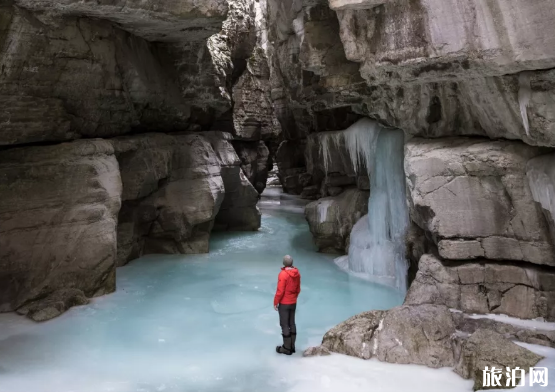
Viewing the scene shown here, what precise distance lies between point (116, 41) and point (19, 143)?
3.23 metres

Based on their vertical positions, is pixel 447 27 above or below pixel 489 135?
above

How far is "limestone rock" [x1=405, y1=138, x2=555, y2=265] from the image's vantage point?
7.51m

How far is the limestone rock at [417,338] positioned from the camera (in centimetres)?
641

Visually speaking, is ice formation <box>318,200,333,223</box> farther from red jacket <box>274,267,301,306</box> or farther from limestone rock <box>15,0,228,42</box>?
red jacket <box>274,267,301,306</box>

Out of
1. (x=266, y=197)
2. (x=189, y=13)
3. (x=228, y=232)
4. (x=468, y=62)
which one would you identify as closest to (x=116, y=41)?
(x=189, y=13)

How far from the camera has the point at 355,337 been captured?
6875mm

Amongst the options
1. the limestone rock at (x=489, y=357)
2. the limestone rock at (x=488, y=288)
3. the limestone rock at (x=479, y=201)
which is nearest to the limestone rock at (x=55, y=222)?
the limestone rock at (x=488, y=288)

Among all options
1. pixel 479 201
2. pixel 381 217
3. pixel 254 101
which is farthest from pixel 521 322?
pixel 254 101

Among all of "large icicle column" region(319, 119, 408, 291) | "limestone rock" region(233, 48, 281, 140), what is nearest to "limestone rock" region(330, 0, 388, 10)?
"large icicle column" region(319, 119, 408, 291)

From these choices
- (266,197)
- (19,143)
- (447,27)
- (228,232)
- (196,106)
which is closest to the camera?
(447,27)

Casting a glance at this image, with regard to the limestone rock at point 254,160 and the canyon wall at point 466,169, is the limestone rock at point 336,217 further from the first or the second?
the limestone rock at point 254,160

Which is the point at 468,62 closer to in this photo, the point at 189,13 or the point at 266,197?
the point at 189,13

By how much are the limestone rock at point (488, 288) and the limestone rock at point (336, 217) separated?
5375mm

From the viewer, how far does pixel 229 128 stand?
2030 centimetres
